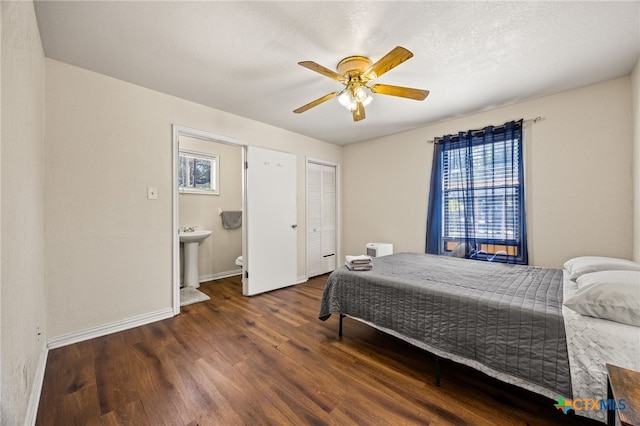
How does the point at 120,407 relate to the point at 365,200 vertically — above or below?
below

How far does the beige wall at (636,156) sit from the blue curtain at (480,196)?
2.59ft

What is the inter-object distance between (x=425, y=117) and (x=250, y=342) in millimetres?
3380

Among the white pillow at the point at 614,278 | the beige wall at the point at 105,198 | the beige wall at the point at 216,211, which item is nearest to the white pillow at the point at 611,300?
the white pillow at the point at 614,278

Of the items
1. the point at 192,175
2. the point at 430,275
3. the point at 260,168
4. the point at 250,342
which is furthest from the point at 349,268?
the point at 192,175

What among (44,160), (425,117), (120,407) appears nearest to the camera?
(120,407)

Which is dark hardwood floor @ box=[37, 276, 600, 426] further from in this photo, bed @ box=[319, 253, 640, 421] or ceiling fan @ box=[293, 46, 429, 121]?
ceiling fan @ box=[293, 46, 429, 121]

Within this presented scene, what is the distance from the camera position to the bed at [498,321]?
3.94ft

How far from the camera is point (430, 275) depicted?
2131mm

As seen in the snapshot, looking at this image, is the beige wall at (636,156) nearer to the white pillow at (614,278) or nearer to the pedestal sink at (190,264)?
the white pillow at (614,278)

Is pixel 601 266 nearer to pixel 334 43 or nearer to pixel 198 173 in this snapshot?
pixel 334 43

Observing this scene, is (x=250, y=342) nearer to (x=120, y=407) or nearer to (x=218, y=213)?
(x=120, y=407)

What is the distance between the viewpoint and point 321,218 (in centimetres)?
458

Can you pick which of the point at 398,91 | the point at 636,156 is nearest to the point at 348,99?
the point at 398,91

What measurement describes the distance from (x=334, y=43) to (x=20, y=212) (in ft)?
7.11
